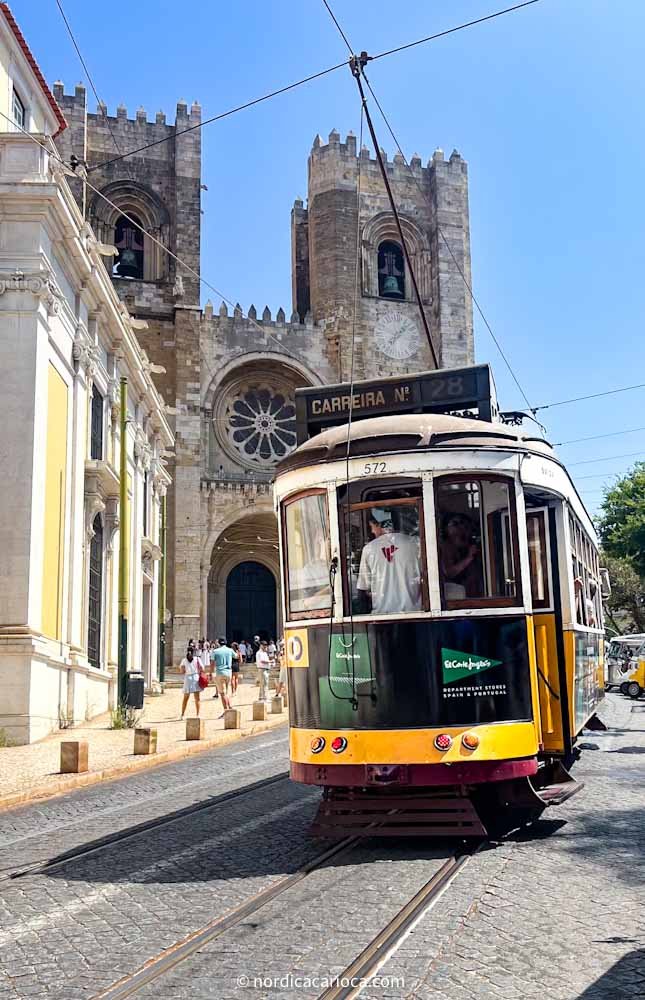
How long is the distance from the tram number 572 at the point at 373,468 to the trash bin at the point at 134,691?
13069mm

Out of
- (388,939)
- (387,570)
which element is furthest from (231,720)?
(388,939)

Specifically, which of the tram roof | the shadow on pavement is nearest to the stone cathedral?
the tram roof

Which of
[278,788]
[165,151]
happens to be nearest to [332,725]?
[278,788]

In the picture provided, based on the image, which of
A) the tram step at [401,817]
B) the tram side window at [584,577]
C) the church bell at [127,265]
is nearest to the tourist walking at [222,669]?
the tram side window at [584,577]

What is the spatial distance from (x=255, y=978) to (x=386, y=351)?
42741 mm

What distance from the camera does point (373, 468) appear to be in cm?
694

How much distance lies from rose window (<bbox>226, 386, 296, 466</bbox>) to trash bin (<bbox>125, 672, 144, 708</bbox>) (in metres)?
25.3

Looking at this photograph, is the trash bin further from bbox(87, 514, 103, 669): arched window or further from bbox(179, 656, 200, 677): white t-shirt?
bbox(87, 514, 103, 669): arched window

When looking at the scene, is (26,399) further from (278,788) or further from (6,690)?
(278,788)

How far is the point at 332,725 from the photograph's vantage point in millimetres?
6754

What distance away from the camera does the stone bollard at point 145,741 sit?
13492mm

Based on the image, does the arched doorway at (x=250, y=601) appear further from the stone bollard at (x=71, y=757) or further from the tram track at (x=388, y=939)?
the tram track at (x=388, y=939)

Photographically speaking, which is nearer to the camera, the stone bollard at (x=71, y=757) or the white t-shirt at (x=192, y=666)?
the stone bollard at (x=71, y=757)

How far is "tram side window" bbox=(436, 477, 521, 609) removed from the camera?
6773 mm
